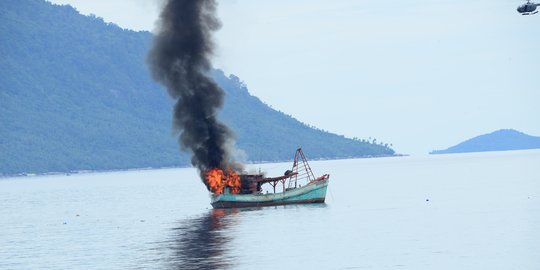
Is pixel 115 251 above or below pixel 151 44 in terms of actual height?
below

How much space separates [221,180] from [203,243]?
136 feet

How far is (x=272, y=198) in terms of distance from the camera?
488 feet

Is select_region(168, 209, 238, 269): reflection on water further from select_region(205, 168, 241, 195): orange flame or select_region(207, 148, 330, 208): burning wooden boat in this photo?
select_region(205, 168, 241, 195): orange flame

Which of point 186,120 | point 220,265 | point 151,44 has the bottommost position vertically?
point 220,265

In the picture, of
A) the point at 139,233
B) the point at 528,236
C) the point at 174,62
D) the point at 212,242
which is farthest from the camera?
the point at 174,62

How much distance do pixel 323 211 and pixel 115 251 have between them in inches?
1766

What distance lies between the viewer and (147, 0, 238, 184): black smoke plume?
156 metres

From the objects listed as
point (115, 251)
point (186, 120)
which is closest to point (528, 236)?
point (115, 251)

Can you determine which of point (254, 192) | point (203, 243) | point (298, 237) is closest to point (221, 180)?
point (254, 192)

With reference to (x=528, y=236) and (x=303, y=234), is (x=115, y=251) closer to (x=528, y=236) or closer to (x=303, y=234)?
(x=303, y=234)

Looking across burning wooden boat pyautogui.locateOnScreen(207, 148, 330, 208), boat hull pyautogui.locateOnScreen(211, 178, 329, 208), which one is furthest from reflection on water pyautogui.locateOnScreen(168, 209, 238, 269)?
burning wooden boat pyautogui.locateOnScreen(207, 148, 330, 208)

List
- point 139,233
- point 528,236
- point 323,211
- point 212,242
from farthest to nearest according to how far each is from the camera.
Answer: point 323,211
point 139,233
point 212,242
point 528,236

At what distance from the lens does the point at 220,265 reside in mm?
87375

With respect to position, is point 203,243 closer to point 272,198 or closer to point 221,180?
point 221,180
